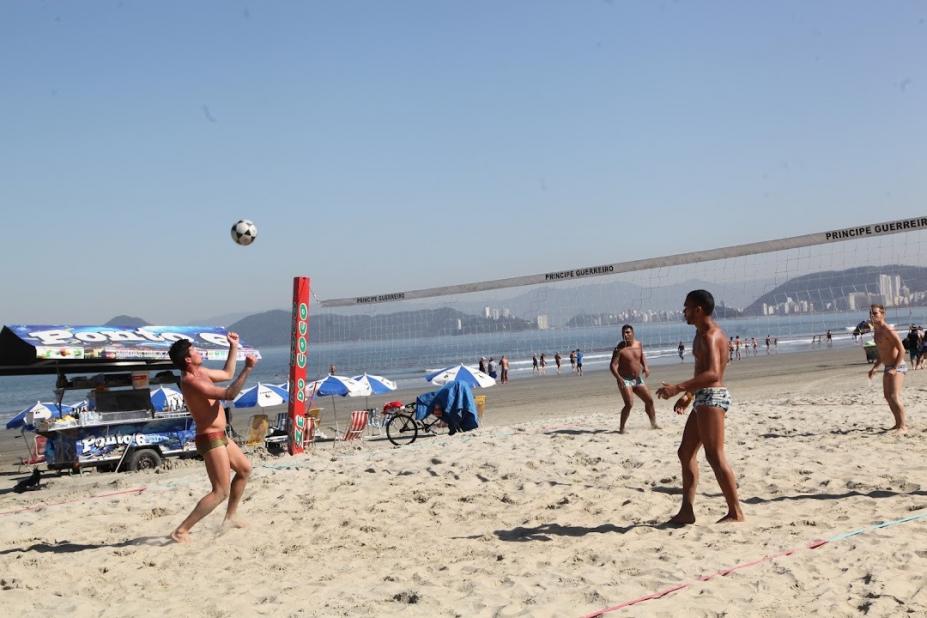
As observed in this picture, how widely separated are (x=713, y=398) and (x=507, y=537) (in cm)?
152

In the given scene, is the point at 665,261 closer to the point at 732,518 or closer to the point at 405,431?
the point at 405,431

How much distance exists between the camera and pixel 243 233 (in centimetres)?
1194

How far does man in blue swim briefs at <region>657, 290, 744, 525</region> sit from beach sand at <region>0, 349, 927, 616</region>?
20 cm

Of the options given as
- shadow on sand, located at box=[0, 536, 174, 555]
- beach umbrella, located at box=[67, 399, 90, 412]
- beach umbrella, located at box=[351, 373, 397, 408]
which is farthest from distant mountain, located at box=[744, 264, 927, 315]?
shadow on sand, located at box=[0, 536, 174, 555]

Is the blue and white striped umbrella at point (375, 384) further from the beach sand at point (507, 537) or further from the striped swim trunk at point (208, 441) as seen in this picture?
the striped swim trunk at point (208, 441)

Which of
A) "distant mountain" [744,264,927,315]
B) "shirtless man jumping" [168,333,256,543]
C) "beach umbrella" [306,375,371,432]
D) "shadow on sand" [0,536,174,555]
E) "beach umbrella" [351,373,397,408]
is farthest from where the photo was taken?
"distant mountain" [744,264,927,315]

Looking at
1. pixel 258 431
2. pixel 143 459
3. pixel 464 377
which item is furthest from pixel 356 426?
pixel 143 459

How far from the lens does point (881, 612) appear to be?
343 cm

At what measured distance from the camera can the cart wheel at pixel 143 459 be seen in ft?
37.3

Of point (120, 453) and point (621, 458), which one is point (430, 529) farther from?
point (120, 453)

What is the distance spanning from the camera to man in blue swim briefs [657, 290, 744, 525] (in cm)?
503

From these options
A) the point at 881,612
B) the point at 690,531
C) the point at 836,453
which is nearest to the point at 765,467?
the point at 836,453

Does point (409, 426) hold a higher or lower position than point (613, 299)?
lower

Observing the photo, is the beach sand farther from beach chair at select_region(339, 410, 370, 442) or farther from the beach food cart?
beach chair at select_region(339, 410, 370, 442)
